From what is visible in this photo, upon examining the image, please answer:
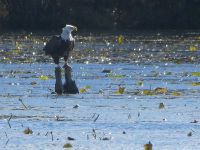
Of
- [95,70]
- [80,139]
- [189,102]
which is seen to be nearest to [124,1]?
[95,70]

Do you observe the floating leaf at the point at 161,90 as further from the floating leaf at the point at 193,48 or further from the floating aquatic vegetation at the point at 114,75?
the floating leaf at the point at 193,48

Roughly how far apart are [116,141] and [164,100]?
20.8 feet

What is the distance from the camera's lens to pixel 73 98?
75.7 feet

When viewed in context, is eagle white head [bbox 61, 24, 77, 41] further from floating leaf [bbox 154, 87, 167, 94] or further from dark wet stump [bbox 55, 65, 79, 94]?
floating leaf [bbox 154, 87, 167, 94]

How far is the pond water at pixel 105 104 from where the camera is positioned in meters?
16.7

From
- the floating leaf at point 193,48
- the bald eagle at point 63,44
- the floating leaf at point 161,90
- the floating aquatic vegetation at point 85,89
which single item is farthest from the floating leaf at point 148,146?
the floating leaf at point 193,48

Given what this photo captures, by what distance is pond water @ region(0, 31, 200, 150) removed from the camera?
16688 millimetres

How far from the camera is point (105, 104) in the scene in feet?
71.7

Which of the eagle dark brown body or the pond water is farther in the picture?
the eagle dark brown body

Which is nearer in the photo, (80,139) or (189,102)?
(80,139)

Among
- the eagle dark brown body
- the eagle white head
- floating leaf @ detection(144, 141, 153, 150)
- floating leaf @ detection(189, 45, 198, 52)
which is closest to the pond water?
floating leaf @ detection(144, 141, 153, 150)

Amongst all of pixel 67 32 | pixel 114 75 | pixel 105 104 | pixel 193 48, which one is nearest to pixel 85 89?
pixel 67 32

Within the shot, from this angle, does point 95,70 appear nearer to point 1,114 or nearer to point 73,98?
point 73,98

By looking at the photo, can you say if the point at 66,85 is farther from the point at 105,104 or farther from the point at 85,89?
the point at 105,104
